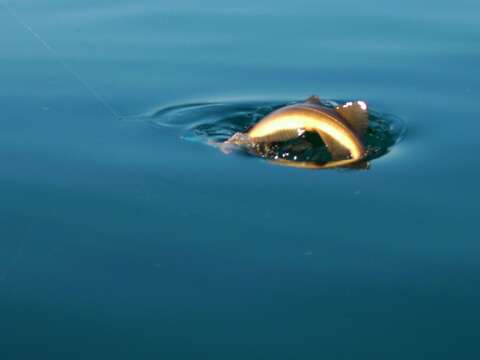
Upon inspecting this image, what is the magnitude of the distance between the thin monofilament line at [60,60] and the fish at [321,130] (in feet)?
3.79

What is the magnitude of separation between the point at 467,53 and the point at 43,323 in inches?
203

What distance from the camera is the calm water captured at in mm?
4410

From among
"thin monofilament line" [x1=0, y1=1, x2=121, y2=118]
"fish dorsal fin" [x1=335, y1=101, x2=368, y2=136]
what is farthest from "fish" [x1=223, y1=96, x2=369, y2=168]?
"thin monofilament line" [x1=0, y1=1, x2=121, y2=118]

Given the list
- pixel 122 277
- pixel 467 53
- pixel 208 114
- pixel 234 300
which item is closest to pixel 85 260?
pixel 122 277

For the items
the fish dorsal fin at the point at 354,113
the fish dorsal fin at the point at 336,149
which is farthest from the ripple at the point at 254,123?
the fish dorsal fin at the point at 354,113

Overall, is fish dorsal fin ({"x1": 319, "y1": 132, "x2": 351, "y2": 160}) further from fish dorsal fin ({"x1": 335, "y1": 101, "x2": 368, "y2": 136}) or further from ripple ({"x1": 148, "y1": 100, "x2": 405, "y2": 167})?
fish dorsal fin ({"x1": 335, "y1": 101, "x2": 368, "y2": 136})

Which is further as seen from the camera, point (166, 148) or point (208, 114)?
point (208, 114)

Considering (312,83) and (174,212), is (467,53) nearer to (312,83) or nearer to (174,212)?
(312,83)

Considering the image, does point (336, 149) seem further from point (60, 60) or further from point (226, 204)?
point (60, 60)

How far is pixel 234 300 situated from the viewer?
4.60 meters

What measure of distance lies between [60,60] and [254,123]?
2.06 m

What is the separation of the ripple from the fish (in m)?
0.06

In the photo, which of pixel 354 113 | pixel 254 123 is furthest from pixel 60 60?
pixel 354 113

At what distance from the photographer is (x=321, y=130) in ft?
20.9
